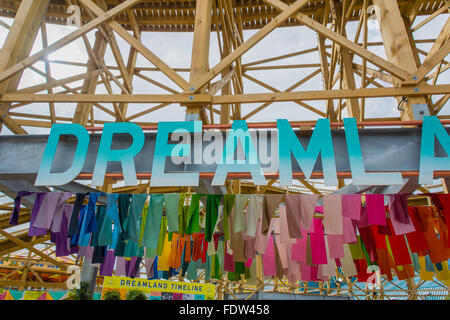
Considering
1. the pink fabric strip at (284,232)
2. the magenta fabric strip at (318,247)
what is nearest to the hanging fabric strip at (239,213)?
the pink fabric strip at (284,232)

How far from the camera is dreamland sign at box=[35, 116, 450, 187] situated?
131 inches

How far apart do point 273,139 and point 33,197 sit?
368cm

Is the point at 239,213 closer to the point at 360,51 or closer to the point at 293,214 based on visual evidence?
the point at 293,214

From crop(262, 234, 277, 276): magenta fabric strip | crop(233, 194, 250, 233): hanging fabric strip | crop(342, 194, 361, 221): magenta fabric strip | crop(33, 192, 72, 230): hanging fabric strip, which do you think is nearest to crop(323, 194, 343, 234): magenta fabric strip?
crop(342, 194, 361, 221): magenta fabric strip

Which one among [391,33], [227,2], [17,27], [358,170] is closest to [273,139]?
[358,170]

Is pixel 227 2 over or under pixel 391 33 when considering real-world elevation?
over

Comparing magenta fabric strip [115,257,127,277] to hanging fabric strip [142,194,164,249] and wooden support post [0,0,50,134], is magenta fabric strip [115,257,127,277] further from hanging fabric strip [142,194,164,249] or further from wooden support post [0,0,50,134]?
wooden support post [0,0,50,134]

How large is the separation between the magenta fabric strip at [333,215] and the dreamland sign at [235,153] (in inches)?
30.6

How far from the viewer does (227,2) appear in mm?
7000

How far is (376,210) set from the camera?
12.9 feet

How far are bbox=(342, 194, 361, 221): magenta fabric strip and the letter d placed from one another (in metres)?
3.40

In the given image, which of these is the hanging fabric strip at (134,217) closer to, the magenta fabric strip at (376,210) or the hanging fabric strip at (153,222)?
the hanging fabric strip at (153,222)

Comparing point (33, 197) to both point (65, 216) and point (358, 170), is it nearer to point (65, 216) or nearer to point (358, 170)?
point (65, 216)

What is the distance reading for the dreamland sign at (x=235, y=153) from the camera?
332 centimetres
